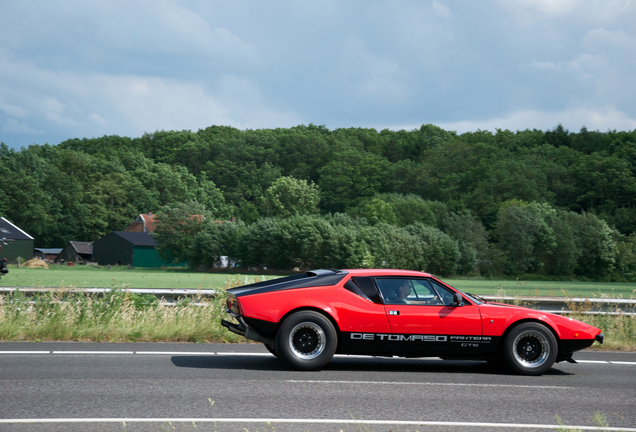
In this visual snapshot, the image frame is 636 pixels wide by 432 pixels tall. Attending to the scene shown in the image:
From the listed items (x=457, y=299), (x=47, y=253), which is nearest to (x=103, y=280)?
(x=457, y=299)

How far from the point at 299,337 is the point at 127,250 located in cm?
8308

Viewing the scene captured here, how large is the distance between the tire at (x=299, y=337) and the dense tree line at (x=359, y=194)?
61721 mm

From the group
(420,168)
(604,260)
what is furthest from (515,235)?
(420,168)

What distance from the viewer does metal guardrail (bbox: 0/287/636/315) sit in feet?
43.5

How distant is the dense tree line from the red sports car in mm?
61147

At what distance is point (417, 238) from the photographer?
73.6 metres

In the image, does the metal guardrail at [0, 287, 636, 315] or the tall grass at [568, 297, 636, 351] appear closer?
the tall grass at [568, 297, 636, 351]

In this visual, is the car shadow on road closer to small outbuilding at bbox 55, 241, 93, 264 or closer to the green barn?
the green barn

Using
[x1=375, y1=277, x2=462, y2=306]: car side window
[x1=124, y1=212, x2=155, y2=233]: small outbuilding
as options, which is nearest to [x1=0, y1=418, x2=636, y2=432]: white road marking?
[x1=375, y1=277, x2=462, y2=306]: car side window

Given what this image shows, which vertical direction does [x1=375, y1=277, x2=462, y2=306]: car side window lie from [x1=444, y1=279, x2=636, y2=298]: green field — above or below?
above

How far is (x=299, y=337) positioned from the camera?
851cm

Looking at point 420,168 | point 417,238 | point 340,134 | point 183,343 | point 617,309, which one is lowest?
point 183,343

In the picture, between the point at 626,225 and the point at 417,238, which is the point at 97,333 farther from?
the point at 626,225

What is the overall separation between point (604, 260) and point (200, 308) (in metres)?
80.3
